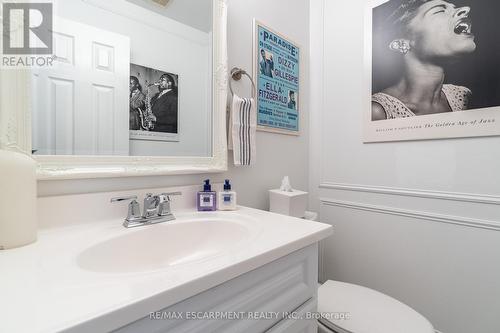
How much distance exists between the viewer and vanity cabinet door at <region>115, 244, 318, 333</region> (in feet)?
1.26

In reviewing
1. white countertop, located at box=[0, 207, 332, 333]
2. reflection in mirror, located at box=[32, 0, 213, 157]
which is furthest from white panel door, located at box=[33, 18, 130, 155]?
white countertop, located at box=[0, 207, 332, 333]

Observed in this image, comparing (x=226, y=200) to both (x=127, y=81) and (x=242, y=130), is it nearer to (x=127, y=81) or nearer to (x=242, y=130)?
(x=242, y=130)

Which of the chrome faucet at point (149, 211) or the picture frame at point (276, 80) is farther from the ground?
the picture frame at point (276, 80)

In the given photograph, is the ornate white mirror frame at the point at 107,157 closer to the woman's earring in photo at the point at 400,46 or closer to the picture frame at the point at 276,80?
the picture frame at the point at 276,80

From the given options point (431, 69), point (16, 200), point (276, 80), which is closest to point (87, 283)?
point (16, 200)

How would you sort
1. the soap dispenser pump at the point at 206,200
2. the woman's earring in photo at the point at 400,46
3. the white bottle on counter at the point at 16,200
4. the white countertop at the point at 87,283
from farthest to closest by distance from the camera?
the woman's earring in photo at the point at 400,46
the soap dispenser pump at the point at 206,200
the white bottle on counter at the point at 16,200
the white countertop at the point at 87,283

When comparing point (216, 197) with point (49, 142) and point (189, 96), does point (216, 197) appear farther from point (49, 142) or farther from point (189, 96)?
point (49, 142)

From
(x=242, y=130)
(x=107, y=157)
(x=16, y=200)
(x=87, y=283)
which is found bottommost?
(x=87, y=283)

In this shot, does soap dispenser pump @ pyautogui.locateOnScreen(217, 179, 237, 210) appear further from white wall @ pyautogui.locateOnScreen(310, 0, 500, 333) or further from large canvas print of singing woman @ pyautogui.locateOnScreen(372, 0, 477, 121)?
large canvas print of singing woman @ pyautogui.locateOnScreen(372, 0, 477, 121)

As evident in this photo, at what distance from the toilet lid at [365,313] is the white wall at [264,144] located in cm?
54

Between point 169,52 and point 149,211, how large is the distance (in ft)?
2.01

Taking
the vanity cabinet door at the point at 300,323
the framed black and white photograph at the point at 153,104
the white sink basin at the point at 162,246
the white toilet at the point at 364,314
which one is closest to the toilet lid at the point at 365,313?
the white toilet at the point at 364,314

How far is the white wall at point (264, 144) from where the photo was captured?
3.02 feet

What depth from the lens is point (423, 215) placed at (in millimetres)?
1141
